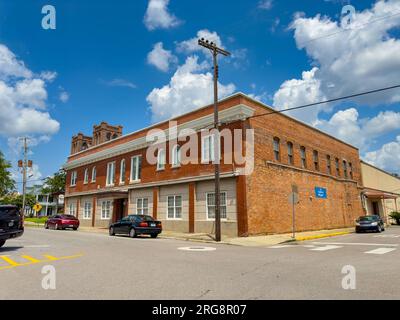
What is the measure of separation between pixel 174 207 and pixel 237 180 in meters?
6.62

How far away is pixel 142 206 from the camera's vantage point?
2747 cm

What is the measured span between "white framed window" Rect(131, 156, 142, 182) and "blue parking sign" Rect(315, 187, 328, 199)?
15.3 metres

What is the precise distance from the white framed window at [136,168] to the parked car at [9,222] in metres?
15.9

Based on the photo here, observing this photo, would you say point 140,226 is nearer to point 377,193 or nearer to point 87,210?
point 87,210

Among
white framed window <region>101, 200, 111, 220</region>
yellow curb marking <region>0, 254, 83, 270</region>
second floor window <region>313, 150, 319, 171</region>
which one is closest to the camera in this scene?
yellow curb marking <region>0, 254, 83, 270</region>

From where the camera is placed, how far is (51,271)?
320 inches

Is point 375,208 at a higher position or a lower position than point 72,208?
lower

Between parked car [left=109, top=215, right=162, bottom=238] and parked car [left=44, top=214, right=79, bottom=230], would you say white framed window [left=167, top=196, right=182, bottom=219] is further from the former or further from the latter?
parked car [left=44, top=214, right=79, bottom=230]

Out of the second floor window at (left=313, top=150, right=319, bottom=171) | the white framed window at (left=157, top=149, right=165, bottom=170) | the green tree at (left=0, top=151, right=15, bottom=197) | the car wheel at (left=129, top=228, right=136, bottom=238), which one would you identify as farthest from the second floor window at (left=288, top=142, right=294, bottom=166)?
the green tree at (left=0, top=151, right=15, bottom=197)

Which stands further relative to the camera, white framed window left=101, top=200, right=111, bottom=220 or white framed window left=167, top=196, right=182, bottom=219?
white framed window left=101, top=200, right=111, bottom=220

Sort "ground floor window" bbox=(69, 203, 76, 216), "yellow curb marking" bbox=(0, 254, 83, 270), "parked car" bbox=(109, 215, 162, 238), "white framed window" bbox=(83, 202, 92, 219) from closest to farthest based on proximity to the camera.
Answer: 1. "yellow curb marking" bbox=(0, 254, 83, 270)
2. "parked car" bbox=(109, 215, 162, 238)
3. "white framed window" bbox=(83, 202, 92, 219)
4. "ground floor window" bbox=(69, 203, 76, 216)

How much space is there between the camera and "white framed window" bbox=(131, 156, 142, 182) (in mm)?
28753

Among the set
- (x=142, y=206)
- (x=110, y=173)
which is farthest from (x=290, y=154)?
(x=110, y=173)
